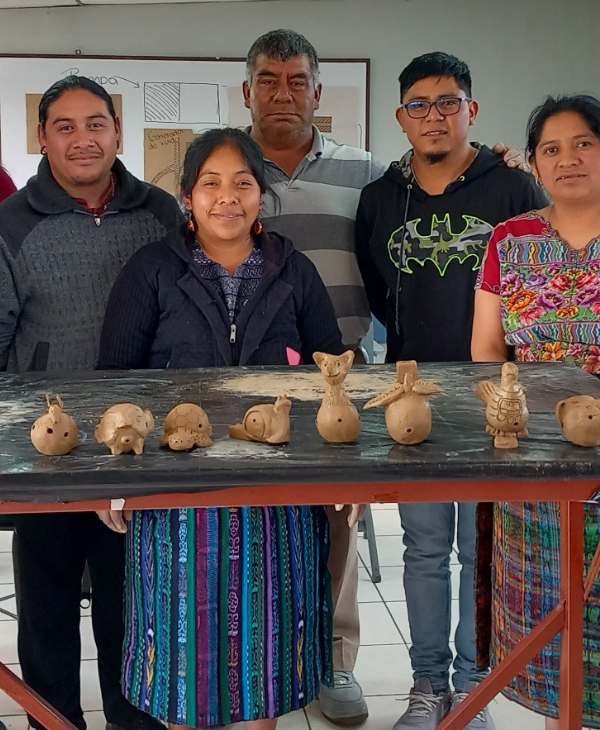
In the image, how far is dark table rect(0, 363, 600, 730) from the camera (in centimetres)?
104

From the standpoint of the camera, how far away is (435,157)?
1939 mm

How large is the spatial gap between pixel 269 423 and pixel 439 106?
1079mm

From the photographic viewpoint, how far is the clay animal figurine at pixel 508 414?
3.66 ft

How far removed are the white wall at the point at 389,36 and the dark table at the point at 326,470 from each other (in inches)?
124

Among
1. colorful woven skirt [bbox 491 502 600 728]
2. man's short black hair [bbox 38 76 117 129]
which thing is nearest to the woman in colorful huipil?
colorful woven skirt [bbox 491 502 600 728]

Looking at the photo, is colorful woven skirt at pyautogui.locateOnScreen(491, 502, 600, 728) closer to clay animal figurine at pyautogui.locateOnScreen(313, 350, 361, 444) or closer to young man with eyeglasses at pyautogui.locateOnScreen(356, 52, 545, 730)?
young man with eyeglasses at pyautogui.locateOnScreen(356, 52, 545, 730)

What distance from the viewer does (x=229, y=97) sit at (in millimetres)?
4156

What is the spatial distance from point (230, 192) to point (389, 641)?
140 cm

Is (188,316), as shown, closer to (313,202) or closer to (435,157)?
(313,202)

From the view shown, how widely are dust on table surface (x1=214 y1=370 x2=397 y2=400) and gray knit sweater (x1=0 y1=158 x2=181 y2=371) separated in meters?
0.50

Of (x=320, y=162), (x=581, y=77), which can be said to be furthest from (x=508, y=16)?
(x=320, y=162)

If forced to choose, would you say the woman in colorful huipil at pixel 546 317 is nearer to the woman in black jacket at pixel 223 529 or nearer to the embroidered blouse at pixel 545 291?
the embroidered blouse at pixel 545 291

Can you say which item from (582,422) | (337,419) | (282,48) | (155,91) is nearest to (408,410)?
(337,419)

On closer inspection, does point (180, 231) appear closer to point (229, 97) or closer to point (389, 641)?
point (389, 641)
